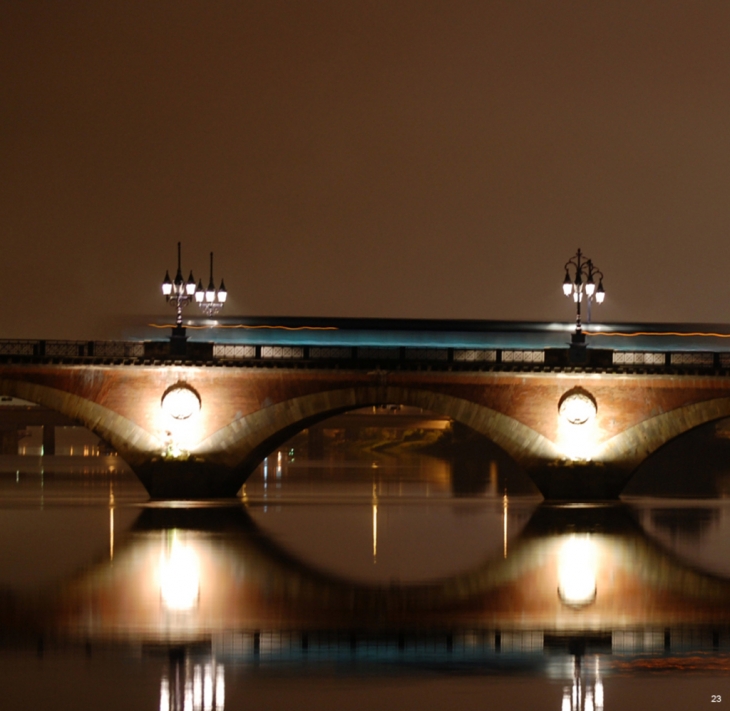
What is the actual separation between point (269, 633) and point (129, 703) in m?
4.51

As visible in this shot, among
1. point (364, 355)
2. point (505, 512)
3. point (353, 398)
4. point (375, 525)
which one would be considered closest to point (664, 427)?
point (505, 512)

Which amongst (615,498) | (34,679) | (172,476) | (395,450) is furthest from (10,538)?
(395,450)

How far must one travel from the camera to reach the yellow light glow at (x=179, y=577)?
22.3m

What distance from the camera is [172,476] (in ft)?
148

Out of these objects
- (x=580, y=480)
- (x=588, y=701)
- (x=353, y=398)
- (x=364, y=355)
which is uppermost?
(x=364, y=355)

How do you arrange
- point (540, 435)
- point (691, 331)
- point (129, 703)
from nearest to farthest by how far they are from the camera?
point (129, 703), point (540, 435), point (691, 331)

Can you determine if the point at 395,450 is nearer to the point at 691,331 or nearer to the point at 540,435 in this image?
the point at 691,331

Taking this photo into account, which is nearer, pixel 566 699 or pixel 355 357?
pixel 566 699

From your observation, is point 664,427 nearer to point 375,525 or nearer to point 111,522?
point 375,525

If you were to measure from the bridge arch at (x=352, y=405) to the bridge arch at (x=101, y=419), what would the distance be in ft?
5.87

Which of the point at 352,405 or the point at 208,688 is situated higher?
the point at 352,405

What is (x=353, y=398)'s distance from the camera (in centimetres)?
4562

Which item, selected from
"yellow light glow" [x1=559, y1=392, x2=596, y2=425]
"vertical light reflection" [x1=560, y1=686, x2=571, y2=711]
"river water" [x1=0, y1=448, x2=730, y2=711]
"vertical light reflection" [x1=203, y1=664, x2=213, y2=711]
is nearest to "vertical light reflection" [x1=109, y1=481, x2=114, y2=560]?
"river water" [x1=0, y1=448, x2=730, y2=711]

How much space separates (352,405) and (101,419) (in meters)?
Result: 8.20
